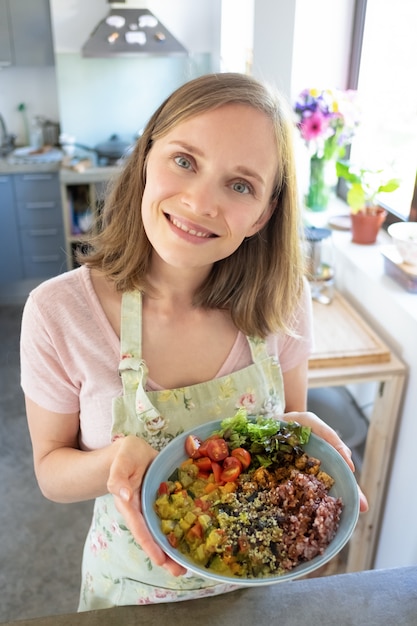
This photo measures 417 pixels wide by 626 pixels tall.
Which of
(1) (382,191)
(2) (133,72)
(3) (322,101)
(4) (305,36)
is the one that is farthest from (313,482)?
(2) (133,72)

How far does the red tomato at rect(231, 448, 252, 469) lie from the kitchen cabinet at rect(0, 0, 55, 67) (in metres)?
3.09

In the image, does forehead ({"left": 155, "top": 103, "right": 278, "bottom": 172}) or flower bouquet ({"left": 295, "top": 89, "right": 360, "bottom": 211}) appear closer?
forehead ({"left": 155, "top": 103, "right": 278, "bottom": 172})

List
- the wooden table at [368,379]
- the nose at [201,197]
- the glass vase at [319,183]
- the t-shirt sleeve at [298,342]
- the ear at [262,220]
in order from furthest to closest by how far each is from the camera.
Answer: the glass vase at [319,183] < the wooden table at [368,379] < the t-shirt sleeve at [298,342] < the ear at [262,220] < the nose at [201,197]

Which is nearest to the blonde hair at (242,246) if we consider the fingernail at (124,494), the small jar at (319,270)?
the fingernail at (124,494)

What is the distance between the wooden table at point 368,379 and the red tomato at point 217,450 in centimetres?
64

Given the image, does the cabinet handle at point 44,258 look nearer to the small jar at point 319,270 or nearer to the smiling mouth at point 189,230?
the small jar at point 319,270

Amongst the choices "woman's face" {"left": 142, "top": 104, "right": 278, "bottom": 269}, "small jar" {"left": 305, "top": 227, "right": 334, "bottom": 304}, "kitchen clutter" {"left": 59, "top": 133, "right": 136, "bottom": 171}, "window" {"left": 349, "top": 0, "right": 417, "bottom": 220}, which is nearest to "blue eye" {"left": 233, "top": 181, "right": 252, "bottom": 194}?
"woman's face" {"left": 142, "top": 104, "right": 278, "bottom": 269}

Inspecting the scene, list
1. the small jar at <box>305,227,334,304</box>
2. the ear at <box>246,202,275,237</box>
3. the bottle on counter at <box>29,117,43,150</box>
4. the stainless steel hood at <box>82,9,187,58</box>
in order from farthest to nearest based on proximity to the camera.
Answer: the bottle on counter at <box>29,117,43,150</box>, the stainless steel hood at <box>82,9,187,58</box>, the small jar at <box>305,227,334,304</box>, the ear at <box>246,202,275,237</box>

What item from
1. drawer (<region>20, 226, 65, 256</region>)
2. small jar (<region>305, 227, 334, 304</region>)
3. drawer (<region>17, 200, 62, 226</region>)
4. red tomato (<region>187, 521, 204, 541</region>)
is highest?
red tomato (<region>187, 521, 204, 541</region>)

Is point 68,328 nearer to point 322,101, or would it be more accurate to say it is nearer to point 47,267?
point 322,101

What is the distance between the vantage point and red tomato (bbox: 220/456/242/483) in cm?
83

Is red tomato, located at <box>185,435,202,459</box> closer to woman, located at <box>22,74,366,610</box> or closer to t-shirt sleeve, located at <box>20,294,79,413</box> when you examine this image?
woman, located at <box>22,74,366,610</box>

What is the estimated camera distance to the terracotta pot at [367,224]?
6.07 feet

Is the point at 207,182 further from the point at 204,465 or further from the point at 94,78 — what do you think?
the point at 94,78
